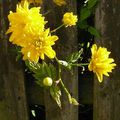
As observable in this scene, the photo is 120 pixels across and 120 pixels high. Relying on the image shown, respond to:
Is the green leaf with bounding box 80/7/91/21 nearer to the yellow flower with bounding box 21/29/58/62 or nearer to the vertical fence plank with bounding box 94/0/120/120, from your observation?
the vertical fence plank with bounding box 94/0/120/120

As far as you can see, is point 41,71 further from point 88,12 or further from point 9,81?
point 9,81

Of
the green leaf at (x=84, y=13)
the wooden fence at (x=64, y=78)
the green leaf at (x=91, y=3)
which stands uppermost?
the green leaf at (x=91, y=3)

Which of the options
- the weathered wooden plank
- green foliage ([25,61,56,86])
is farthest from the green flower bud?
the weathered wooden plank

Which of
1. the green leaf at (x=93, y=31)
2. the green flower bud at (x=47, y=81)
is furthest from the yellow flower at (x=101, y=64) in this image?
the green leaf at (x=93, y=31)

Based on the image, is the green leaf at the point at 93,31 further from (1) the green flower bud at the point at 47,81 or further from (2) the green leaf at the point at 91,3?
(1) the green flower bud at the point at 47,81

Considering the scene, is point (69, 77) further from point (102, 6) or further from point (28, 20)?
point (28, 20)

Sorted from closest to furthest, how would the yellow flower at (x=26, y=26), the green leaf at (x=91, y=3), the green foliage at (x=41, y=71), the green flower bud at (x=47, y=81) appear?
the yellow flower at (x=26, y=26) → the green flower bud at (x=47, y=81) → the green foliage at (x=41, y=71) → the green leaf at (x=91, y=3)
